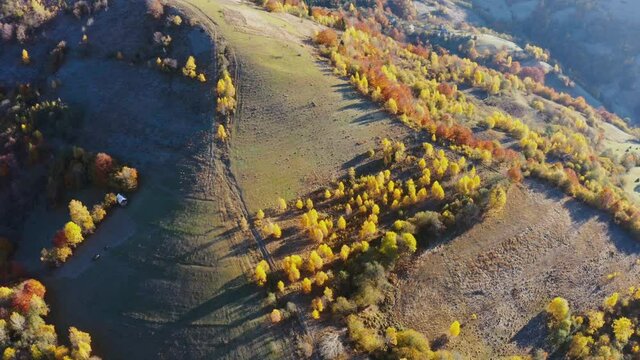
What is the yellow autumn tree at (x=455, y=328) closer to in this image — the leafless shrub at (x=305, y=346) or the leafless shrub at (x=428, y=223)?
the leafless shrub at (x=428, y=223)

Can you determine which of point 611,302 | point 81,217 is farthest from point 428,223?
point 81,217

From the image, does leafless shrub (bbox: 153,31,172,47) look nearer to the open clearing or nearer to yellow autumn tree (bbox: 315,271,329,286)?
the open clearing

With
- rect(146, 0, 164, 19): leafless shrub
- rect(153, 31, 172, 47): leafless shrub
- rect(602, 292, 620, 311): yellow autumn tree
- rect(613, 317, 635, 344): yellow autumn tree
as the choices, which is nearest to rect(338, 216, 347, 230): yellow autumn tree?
rect(602, 292, 620, 311): yellow autumn tree

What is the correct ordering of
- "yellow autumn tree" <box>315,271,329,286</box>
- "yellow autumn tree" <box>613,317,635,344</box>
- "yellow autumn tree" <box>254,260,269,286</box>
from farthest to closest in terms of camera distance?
"yellow autumn tree" <box>613,317,635,344</box>, "yellow autumn tree" <box>315,271,329,286</box>, "yellow autumn tree" <box>254,260,269,286</box>

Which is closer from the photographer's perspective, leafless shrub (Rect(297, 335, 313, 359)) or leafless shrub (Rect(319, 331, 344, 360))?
leafless shrub (Rect(319, 331, 344, 360))

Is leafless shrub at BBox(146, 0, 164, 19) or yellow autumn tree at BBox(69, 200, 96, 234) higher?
leafless shrub at BBox(146, 0, 164, 19)

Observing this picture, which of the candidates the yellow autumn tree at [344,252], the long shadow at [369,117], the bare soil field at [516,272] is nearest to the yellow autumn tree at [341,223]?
the yellow autumn tree at [344,252]

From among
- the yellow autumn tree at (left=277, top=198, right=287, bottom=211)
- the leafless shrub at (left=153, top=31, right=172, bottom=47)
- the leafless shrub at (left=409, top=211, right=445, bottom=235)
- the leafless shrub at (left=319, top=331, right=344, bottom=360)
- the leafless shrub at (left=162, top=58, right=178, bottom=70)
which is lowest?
the leafless shrub at (left=319, top=331, right=344, bottom=360)
